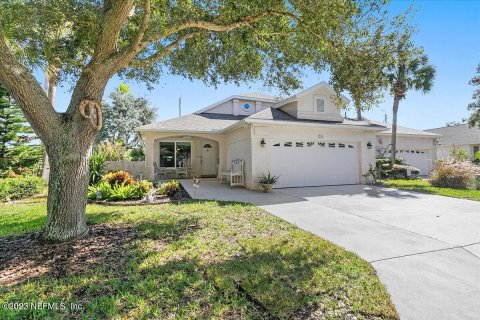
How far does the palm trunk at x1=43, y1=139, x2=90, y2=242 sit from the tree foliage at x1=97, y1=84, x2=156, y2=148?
2730cm

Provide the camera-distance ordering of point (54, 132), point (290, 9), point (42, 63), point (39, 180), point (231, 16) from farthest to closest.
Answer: point (39, 180) < point (42, 63) < point (290, 9) < point (231, 16) < point (54, 132)

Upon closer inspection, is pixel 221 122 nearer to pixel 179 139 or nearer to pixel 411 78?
pixel 179 139

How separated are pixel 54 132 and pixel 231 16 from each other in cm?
473

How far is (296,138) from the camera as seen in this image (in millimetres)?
12742

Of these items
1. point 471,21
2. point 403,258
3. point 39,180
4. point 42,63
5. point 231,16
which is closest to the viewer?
point 403,258

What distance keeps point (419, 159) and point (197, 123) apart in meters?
18.0

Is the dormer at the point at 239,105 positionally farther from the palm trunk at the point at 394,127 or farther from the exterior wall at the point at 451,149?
the exterior wall at the point at 451,149

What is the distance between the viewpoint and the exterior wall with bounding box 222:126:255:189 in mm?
12133

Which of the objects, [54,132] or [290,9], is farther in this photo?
[290,9]

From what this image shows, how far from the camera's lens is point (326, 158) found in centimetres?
1345

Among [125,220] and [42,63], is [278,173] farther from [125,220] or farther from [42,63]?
[42,63]

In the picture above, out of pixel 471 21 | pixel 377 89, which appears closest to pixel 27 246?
pixel 377 89

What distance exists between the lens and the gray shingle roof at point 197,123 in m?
15.1

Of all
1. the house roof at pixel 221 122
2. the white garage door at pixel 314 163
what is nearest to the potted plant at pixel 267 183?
the white garage door at pixel 314 163
